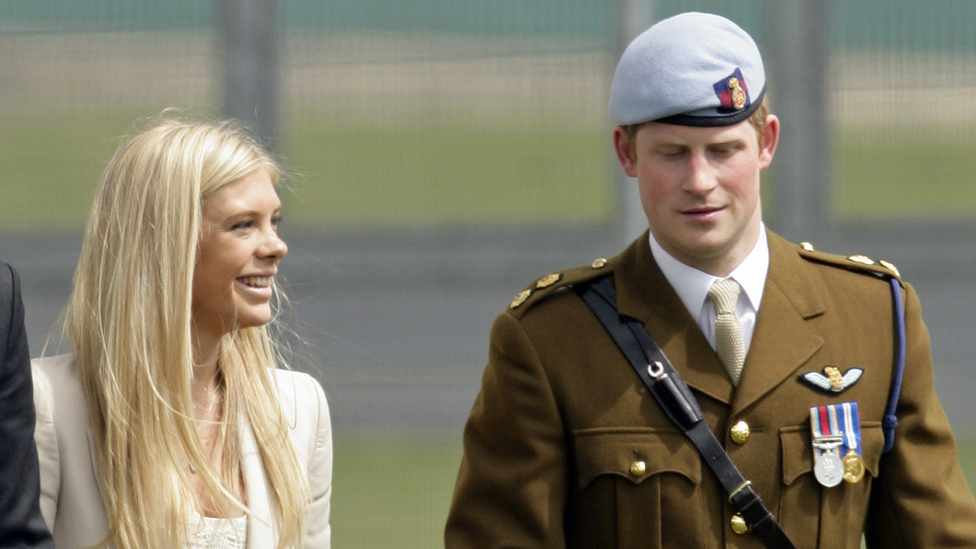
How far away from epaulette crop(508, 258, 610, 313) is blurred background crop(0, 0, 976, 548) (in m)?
4.93

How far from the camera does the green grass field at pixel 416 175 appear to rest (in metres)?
8.26

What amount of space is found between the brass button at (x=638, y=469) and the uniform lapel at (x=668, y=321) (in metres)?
0.18

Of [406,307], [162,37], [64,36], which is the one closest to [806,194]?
[406,307]

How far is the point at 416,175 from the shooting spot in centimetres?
838

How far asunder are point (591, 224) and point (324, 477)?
515cm

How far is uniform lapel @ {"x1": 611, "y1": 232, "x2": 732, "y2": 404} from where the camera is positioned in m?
2.70

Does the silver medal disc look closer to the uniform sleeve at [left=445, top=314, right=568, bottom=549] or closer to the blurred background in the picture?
the uniform sleeve at [left=445, top=314, right=568, bottom=549]

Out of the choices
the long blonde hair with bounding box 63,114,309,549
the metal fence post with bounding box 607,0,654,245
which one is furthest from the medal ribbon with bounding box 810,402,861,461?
the metal fence post with bounding box 607,0,654,245

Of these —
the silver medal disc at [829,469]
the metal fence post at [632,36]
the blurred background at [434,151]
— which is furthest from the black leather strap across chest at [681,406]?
the blurred background at [434,151]

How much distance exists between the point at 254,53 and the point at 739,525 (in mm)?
5849

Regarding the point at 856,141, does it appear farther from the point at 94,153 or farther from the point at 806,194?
the point at 94,153

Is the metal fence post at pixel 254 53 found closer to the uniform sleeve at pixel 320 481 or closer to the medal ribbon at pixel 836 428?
the uniform sleeve at pixel 320 481

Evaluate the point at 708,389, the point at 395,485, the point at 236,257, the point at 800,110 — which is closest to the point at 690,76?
the point at 708,389

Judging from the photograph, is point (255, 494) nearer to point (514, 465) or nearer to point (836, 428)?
point (514, 465)
